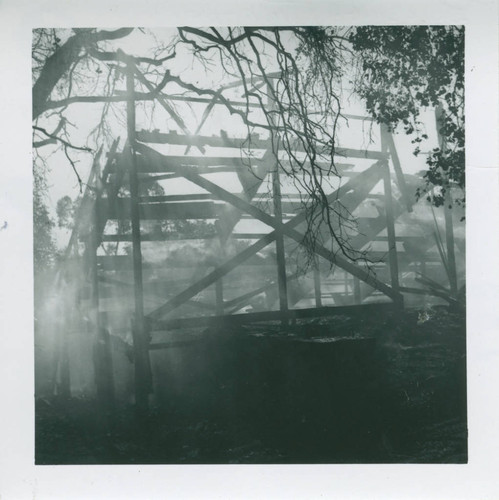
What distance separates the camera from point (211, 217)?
8.16ft

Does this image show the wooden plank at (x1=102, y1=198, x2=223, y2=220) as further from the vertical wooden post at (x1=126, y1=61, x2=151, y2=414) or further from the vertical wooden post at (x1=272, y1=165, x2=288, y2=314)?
the vertical wooden post at (x1=272, y1=165, x2=288, y2=314)

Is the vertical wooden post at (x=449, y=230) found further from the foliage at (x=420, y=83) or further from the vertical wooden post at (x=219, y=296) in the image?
the vertical wooden post at (x=219, y=296)

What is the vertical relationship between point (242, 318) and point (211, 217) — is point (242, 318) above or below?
below

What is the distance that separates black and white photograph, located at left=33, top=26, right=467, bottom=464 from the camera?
2.47 m

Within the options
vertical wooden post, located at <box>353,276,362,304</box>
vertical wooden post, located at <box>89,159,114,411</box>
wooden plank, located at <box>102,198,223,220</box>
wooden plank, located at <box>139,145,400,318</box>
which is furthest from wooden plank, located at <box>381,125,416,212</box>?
vertical wooden post, located at <box>89,159,114,411</box>

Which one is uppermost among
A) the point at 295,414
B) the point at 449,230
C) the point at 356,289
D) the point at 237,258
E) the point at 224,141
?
the point at 224,141

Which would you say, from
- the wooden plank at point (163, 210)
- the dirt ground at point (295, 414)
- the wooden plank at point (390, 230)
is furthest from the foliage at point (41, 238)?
the wooden plank at point (390, 230)

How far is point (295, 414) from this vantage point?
2469 millimetres

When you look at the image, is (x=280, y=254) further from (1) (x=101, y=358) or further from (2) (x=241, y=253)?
(1) (x=101, y=358)

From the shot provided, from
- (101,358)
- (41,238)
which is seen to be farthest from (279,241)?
(41,238)

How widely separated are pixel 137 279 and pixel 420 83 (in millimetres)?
1556

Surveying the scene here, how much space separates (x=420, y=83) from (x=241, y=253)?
1.12 metres

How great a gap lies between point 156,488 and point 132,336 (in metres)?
0.67

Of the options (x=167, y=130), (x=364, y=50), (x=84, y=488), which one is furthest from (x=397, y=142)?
(x=84, y=488)
